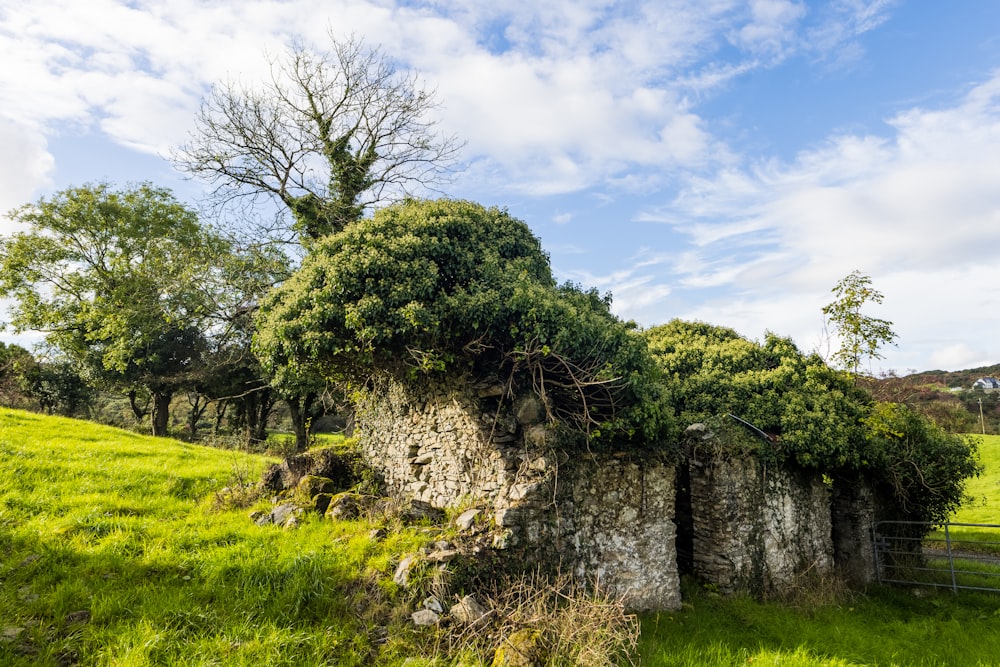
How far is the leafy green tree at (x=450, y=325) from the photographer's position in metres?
9.01

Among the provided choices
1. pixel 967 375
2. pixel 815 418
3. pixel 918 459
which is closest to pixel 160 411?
pixel 815 418

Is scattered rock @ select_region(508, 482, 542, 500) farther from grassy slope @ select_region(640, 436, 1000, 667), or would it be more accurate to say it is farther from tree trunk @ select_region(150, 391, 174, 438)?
tree trunk @ select_region(150, 391, 174, 438)

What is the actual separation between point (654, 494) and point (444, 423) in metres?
4.26

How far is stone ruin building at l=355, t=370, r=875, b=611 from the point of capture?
875 centimetres

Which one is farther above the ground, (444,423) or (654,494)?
(444,423)

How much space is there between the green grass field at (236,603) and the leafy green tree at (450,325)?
304cm

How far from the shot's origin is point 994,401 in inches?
2021

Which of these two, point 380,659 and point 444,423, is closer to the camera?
point 380,659

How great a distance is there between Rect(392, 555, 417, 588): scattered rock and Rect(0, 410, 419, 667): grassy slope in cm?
14

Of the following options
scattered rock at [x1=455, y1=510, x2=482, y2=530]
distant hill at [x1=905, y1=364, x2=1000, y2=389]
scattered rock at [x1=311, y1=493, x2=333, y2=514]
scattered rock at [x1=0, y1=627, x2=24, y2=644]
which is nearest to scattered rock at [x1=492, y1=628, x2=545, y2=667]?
scattered rock at [x1=455, y1=510, x2=482, y2=530]

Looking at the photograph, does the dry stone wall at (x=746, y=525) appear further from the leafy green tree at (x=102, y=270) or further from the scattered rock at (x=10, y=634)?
the leafy green tree at (x=102, y=270)

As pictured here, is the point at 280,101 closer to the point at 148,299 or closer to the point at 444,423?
the point at 148,299

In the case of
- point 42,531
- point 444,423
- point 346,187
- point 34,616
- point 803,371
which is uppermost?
point 346,187

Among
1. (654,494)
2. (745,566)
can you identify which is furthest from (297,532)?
(745,566)
